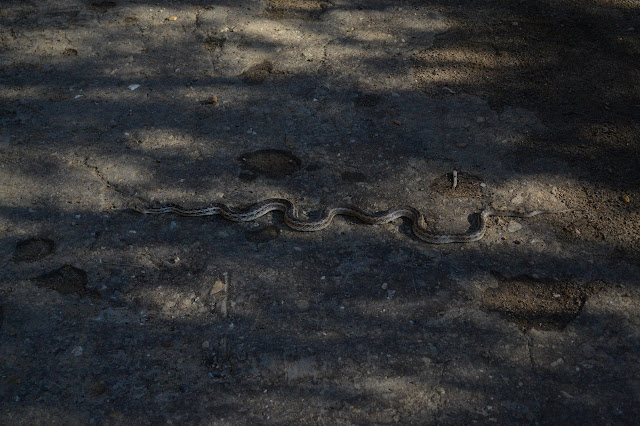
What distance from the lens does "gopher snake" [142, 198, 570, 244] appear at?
568cm

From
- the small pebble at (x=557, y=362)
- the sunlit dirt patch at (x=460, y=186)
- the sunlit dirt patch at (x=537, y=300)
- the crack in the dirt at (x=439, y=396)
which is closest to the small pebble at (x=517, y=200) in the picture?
the sunlit dirt patch at (x=460, y=186)

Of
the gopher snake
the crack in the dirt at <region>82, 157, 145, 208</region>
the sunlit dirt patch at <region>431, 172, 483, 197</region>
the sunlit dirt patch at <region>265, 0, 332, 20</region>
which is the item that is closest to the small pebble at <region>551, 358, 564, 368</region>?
the gopher snake

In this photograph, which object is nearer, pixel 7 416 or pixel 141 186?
pixel 7 416

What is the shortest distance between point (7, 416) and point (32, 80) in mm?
4649

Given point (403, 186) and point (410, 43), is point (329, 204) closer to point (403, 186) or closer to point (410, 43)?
point (403, 186)

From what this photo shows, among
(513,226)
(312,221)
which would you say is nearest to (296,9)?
(312,221)

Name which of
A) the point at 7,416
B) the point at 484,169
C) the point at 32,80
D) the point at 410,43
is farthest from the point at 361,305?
the point at 32,80

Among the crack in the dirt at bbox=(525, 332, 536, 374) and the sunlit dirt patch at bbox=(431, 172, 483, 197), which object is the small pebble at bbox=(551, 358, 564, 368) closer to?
the crack in the dirt at bbox=(525, 332, 536, 374)

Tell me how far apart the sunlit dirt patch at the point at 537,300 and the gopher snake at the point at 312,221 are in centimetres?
66

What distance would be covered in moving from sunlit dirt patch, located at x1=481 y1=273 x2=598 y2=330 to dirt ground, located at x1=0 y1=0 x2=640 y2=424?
0.02 metres

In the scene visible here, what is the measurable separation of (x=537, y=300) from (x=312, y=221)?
2021 millimetres

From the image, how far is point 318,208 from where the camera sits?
232 inches

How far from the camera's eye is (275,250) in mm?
5516

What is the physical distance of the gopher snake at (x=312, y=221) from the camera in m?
5.68
